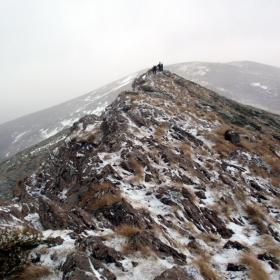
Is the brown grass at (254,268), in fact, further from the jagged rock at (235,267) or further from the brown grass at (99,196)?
the brown grass at (99,196)

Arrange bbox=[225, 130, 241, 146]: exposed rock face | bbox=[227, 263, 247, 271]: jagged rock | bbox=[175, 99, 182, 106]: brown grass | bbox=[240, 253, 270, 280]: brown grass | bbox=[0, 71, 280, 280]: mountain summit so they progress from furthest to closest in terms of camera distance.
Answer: bbox=[175, 99, 182, 106]: brown grass
bbox=[225, 130, 241, 146]: exposed rock face
bbox=[227, 263, 247, 271]: jagged rock
bbox=[240, 253, 270, 280]: brown grass
bbox=[0, 71, 280, 280]: mountain summit

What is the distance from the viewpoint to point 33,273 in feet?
15.9

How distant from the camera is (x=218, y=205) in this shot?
10.1 m

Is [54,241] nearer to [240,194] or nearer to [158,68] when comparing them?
[240,194]

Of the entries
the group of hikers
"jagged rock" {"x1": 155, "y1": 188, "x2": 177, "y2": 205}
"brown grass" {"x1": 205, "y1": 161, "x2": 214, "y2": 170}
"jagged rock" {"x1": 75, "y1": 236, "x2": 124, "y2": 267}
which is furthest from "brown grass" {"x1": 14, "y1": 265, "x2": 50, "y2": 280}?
the group of hikers

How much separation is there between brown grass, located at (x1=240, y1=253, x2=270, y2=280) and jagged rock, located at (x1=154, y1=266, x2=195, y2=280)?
2.25 metres

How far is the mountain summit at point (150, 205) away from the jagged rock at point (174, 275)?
29 millimetres

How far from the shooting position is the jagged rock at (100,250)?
5699 mm

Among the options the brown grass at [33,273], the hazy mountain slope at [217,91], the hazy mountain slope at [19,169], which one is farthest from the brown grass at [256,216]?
the hazy mountain slope at [217,91]

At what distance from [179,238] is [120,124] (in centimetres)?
941

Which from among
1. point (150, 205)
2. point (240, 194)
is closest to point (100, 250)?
point (150, 205)

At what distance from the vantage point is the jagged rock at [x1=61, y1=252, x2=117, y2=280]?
15.5 ft

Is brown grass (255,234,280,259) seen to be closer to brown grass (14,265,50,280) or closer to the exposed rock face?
brown grass (14,265,50,280)

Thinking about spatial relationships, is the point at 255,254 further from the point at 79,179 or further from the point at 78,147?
the point at 78,147
